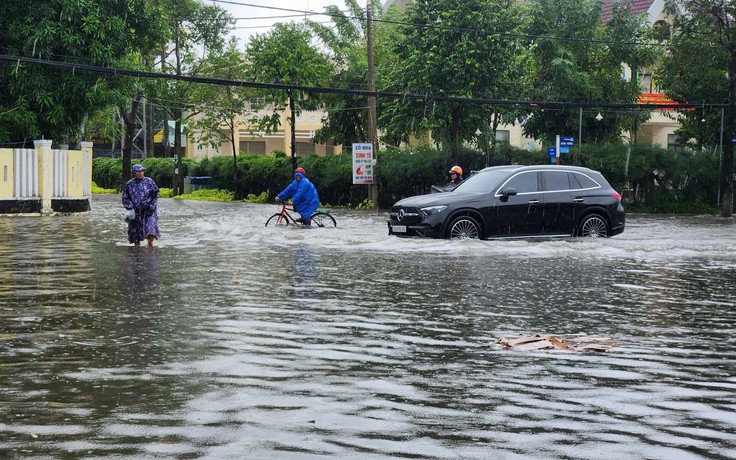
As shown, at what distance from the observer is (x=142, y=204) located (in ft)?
66.8

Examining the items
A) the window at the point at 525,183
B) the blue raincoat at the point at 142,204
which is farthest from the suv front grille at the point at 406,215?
the blue raincoat at the point at 142,204

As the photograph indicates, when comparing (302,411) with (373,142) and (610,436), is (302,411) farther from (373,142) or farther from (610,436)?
(373,142)

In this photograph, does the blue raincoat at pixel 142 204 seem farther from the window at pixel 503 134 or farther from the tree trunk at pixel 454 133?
the window at pixel 503 134

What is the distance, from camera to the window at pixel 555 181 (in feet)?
72.3

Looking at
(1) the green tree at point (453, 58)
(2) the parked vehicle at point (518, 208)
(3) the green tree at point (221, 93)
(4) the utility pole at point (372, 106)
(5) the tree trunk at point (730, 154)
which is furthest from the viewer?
(3) the green tree at point (221, 93)

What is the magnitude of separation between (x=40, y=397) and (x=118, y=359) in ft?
4.78

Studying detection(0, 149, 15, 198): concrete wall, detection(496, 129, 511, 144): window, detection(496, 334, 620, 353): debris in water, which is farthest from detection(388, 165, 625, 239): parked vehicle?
detection(496, 129, 511, 144): window

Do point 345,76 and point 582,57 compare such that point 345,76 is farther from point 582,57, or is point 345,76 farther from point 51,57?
point 51,57

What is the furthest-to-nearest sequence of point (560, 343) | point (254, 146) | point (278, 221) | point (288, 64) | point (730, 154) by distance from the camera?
point (254, 146)
point (288, 64)
point (730, 154)
point (278, 221)
point (560, 343)

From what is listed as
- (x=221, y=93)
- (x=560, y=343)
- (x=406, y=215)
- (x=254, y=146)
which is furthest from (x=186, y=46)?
(x=560, y=343)

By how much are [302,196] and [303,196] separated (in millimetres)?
38

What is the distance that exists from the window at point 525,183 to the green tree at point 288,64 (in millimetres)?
27595

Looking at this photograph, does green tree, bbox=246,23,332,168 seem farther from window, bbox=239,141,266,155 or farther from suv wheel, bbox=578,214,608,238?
window, bbox=239,141,266,155

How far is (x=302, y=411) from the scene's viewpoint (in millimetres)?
6496
